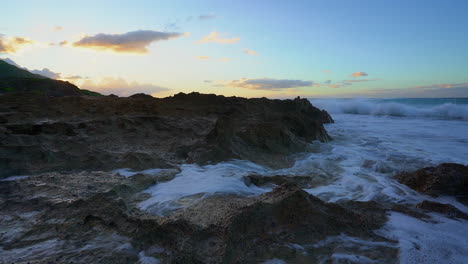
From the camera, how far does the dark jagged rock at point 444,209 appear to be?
9.61 ft

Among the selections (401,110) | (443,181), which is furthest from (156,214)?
(401,110)

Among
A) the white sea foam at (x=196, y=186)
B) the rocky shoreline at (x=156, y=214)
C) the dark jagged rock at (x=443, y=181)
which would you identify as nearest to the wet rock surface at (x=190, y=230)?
the rocky shoreline at (x=156, y=214)

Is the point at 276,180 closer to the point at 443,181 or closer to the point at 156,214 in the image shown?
the point at 156,214

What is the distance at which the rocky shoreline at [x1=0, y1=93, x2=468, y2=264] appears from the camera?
6.64ft

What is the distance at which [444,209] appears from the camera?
9.82 feet

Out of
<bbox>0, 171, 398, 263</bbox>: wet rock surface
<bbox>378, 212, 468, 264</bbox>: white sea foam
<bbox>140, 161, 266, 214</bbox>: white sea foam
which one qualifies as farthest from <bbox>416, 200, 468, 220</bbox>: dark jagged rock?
<bbox>140, 161, 266, 214</bbox>: white sea foam

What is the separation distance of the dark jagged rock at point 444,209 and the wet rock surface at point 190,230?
638mm

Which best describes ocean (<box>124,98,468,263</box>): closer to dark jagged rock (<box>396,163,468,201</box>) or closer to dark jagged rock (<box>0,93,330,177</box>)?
dark jagged rock (<box>396,163,468,201</box>)

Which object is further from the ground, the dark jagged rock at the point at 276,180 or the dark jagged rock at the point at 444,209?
the dark jagged rock at the point at 276,180

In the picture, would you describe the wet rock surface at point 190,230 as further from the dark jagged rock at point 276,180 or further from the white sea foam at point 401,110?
the white sea foam at point 401,110

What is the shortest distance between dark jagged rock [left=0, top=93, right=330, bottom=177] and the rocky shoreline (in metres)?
0.02

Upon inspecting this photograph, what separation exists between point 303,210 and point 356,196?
4.89ft

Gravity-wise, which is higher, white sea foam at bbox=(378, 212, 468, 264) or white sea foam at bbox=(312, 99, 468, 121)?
white sea foam at bbox=(312, 99, 468, 121)

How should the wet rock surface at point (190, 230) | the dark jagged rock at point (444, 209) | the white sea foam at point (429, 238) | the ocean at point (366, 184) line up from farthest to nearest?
the dark jagged rock at point (444, 209) < the ocean at point (366, 184) < the white sea foam at point (429, 238) < the wet rock surface at point (190, 230)
